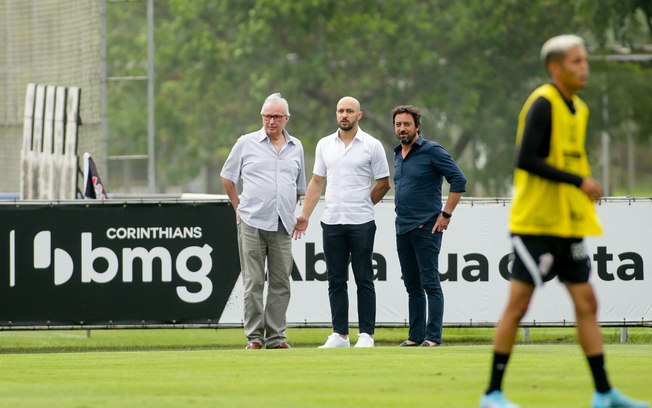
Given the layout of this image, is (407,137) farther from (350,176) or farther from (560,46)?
(560,46)

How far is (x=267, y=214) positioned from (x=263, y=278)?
561 millimetres

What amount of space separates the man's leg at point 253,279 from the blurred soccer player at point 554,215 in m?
5.34

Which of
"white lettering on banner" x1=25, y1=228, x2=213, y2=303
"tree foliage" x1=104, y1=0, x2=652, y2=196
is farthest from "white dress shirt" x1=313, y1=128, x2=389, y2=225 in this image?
"tree foliage" x1=104, y1=0, x2=652, y2=196

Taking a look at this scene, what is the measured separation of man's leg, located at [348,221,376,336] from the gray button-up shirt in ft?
1.91

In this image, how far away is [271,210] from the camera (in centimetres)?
1275

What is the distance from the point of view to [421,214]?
12523 millimetres

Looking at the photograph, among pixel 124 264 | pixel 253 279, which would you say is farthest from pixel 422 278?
pixel 124 264

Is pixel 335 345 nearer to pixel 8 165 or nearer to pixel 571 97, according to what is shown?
pixel 571 97

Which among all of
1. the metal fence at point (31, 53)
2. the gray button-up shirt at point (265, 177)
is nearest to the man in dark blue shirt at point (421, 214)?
the gray button-up shirt at point (265, 177)

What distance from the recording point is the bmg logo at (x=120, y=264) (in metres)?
14.4

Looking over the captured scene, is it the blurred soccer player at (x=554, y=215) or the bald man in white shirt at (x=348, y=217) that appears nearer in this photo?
the blurred soccer player at (x=554, y=215)

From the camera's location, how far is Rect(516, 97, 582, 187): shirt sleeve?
24.5 feet

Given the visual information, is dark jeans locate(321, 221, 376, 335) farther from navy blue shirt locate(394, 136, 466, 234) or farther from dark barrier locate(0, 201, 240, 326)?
dark barrier locate(0, 201, 240, 326)

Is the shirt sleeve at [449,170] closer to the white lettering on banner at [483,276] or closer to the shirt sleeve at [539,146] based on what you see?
the white lettering on banner at [483,276]
